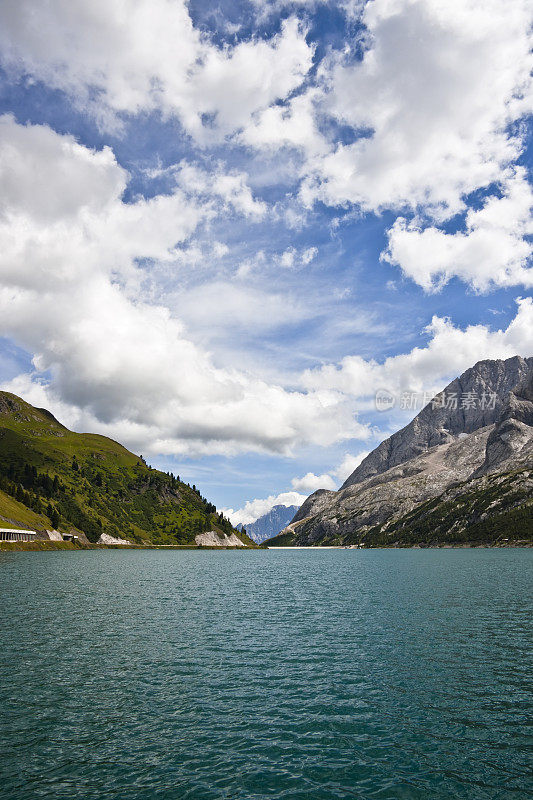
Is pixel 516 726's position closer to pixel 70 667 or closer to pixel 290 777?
pixel 290 777

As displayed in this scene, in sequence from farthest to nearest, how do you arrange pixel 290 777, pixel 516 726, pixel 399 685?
pixel 399 685, pixel 516 726, pixel 290 777

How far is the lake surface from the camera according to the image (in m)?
23.0

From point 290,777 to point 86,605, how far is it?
61.3m

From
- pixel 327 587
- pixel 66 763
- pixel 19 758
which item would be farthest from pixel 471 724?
pixel 327 587

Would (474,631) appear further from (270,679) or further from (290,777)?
(290,777)

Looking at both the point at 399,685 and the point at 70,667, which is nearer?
the point at 399,685

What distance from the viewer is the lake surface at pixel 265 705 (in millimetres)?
22953

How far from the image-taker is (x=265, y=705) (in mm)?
32781

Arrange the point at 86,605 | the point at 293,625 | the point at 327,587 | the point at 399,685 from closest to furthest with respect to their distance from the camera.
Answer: the point at 399,685 < the point at 293,625 < the point at 86,605 < the point at 327,587

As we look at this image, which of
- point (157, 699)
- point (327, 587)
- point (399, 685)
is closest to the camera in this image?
point (157, 699)

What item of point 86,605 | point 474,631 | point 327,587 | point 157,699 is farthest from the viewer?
point 327,587

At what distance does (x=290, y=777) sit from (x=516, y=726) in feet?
51.7

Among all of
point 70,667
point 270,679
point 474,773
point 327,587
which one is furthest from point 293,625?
point 327,587

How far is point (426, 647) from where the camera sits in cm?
4781
